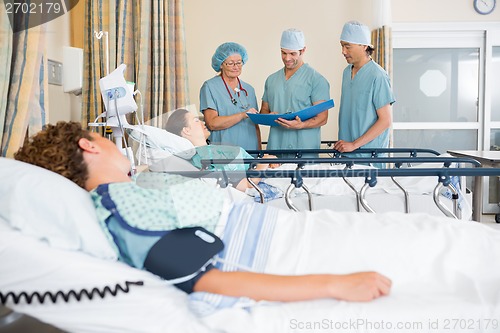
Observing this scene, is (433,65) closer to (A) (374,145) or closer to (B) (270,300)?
(A) (374,145)

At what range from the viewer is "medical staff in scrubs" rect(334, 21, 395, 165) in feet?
10.6

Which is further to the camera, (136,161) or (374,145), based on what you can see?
(374,145)

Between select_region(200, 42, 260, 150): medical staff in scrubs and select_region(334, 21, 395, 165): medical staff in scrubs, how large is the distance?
610mm

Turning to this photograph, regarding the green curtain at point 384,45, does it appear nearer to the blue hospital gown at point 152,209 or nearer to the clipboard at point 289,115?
the clipboard at point 289,115

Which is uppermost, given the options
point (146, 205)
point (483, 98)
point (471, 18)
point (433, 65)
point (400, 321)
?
point (471, 18)

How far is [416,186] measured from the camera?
9.35 feet

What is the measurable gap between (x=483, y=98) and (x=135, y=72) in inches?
145

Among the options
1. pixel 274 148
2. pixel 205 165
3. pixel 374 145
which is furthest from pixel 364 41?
pixel 205 165

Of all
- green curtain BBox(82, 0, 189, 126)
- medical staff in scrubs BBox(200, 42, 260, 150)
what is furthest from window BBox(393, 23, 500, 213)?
green curtain BBox(82, 0, 189, 126)

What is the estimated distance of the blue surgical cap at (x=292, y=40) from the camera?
3447 millimetres

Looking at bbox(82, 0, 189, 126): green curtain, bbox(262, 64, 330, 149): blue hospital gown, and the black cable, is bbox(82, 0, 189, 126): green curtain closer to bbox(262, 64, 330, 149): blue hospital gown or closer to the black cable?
bbox(262, 64, 330, 149): blue hospital gown

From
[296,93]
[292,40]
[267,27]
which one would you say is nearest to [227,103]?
[296,93]

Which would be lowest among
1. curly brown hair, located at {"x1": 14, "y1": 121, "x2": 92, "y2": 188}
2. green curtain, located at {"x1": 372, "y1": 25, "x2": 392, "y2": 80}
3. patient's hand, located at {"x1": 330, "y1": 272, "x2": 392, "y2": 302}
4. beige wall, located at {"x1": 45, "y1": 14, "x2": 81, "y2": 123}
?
patient's hand, located at {"x1": 330, "y1": 272, "x2": 392, "y2": 302}

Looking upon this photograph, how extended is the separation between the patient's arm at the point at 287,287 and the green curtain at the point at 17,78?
2.64 feet
